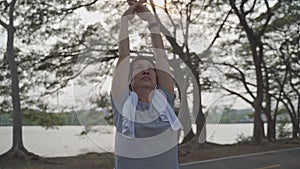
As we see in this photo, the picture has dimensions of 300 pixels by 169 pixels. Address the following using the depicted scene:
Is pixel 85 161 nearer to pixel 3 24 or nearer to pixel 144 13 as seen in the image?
pixel 3 24

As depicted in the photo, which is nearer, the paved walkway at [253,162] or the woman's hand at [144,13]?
the woman's hand at [144,13]

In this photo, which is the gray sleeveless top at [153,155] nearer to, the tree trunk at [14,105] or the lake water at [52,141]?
the lake water at [52,141]

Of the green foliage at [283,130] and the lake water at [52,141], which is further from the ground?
the lake water at [52,141]

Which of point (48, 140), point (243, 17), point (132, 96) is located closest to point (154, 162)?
point (132, 96)

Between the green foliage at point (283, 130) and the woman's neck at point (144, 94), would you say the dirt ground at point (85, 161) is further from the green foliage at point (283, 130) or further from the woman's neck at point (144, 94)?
the green foliage at point (283, 130)

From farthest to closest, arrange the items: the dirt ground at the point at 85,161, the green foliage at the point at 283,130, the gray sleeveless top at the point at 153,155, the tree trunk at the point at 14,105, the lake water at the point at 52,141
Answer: the green foliage at the point at 283,130 < the lake water at the point at 52,141 < the tree trunk at the point at 14,105 < the dirt ground at the point at 85,161 < the gray sleeveless top at the point at 153,155

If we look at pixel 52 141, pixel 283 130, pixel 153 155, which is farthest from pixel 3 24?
pixel 283 130

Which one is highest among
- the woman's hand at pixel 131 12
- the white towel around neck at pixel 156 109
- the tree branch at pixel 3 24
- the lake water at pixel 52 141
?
the tree branch at pixel 3 24

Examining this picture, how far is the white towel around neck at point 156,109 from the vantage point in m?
1.79

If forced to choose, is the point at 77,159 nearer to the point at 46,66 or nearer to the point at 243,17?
the point at 46,66

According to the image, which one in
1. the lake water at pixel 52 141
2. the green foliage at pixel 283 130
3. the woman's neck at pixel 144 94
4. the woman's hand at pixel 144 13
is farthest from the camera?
the green foliage at pixel 283 130

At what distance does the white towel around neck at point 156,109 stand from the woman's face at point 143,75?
0.15 feet

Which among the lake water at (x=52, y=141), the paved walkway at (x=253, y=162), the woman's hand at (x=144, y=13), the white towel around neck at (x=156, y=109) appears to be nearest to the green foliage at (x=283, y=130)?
the paved walkway at (x=253, y=162)

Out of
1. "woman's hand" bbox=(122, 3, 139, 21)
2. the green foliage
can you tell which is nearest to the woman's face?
"woman's hand" bbox=(122, 3, 139, 21)
